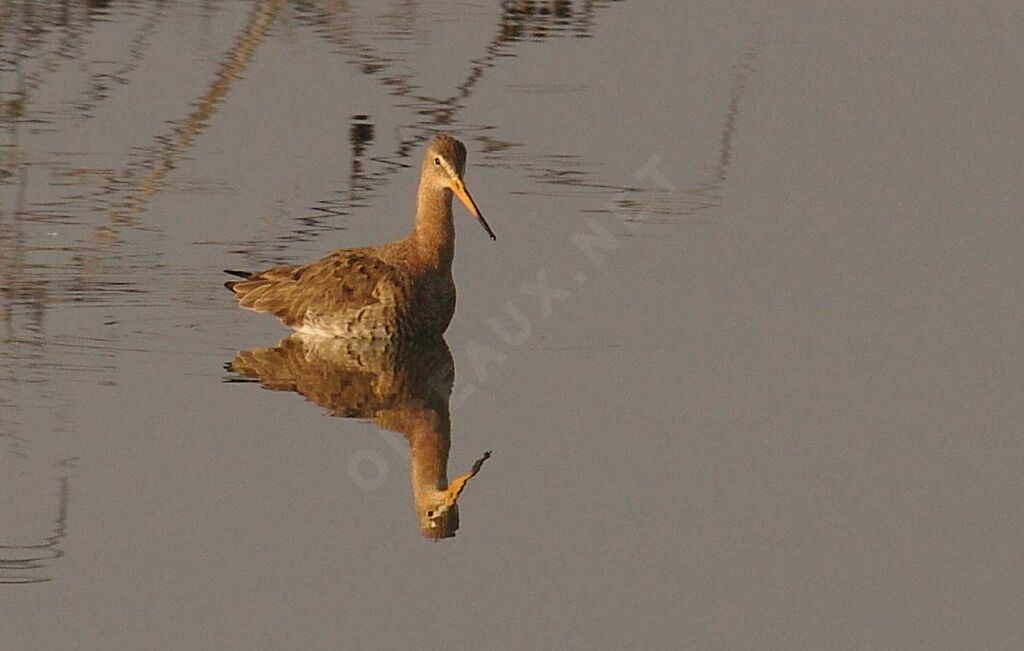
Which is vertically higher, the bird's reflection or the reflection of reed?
the reflection of reed

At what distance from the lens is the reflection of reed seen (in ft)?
27.1

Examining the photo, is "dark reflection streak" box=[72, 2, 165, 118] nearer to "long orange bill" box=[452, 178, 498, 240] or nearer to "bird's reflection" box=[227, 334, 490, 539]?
"long orange bill" box=[452, 178, 498, 240]

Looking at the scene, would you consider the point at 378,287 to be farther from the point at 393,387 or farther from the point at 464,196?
the point at 393,387

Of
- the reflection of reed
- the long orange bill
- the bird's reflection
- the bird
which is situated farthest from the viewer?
the long orange bill

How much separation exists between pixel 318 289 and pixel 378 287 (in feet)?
1.04

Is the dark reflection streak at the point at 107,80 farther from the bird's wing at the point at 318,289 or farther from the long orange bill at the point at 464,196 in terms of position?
the long orange bill at the point at 464,196

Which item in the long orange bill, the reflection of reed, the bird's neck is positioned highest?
the reflection of reed

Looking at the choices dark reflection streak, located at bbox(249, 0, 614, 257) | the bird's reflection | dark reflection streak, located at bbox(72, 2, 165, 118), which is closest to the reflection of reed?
the bird's reflection

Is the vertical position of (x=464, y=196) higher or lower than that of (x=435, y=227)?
higher

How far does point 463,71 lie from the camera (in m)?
16.5

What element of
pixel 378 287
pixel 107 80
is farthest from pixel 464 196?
pixel 107 80

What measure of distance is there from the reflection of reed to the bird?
3500 mm

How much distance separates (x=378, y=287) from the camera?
40.2 feet

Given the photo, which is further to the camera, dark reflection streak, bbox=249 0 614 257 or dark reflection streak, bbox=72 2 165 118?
dark reflection streak, bbox=72 2 165 118
